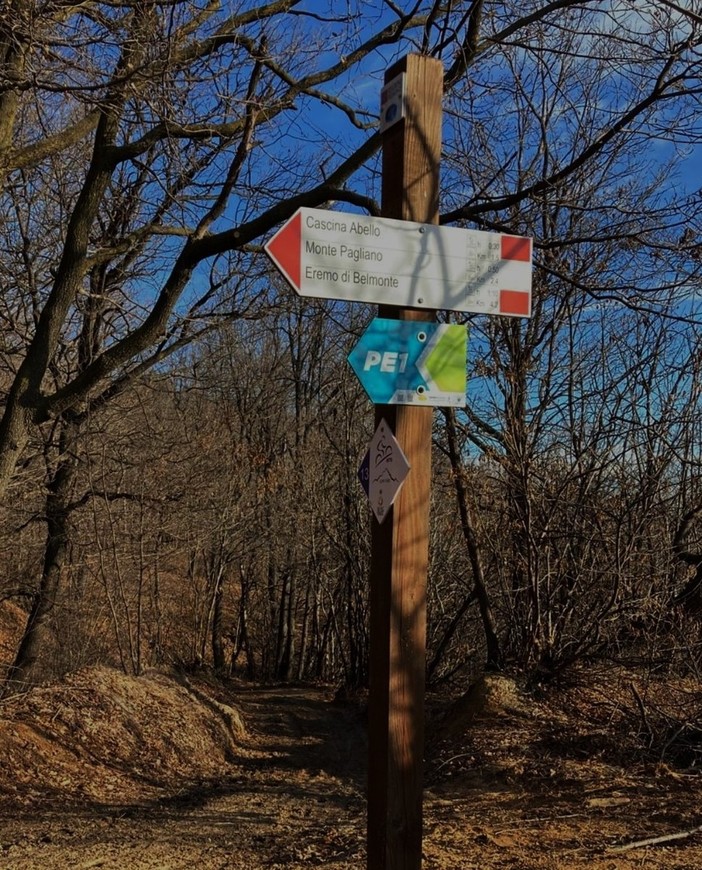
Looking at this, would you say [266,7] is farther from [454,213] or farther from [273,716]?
[273,716]

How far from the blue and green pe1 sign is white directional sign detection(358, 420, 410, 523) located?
0.14 m

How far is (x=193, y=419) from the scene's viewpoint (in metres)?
16.3

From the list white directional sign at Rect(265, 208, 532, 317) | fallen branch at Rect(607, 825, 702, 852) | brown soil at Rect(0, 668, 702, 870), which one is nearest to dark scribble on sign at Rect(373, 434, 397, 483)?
white directional sign at Rect(265, 208, 532, 317)

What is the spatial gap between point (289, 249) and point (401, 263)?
41 centimetres

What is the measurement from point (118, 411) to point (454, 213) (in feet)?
22.9

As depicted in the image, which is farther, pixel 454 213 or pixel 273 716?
pixel 273 716

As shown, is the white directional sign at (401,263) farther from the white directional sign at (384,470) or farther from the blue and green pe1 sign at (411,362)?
the white directional sign at (384,470)

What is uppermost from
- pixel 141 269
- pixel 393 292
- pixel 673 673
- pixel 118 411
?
pixel 141 269

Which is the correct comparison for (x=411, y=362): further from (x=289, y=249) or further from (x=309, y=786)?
(x=309, y=786)

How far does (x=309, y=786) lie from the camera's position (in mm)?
6918

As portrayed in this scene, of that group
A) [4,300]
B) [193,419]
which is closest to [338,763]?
[4,300]

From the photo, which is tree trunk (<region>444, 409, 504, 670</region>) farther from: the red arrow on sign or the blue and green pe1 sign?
the red arrow on sign

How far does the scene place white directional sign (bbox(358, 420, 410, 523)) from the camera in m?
2.72

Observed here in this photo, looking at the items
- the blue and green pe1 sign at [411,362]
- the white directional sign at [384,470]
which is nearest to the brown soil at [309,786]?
the white directional sign at [384,470]
